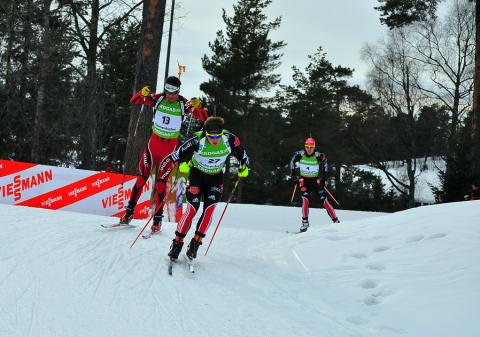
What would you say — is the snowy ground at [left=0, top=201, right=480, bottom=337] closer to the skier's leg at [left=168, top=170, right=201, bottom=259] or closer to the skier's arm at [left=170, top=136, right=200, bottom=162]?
the skier's leg at [left=168, top=170, right=201, bottom=259]

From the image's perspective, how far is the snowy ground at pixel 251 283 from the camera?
3523mm

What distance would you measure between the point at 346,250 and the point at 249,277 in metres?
1.47

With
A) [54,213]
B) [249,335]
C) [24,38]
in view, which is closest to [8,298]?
[249,335]

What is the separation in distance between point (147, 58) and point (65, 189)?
3.68m

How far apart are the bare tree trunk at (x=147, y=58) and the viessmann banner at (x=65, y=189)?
3.10 ft

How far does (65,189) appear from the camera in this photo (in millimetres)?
10414

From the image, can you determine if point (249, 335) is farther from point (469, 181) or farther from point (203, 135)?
point (469, 181)

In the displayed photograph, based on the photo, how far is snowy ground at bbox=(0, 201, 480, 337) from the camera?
3.52m

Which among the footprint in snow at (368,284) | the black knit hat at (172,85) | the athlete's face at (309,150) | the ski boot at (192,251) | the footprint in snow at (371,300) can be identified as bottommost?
the footprint in snow at (371,300)

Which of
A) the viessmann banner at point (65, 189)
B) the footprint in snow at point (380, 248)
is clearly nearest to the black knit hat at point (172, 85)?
the footprint in snow at point (380, 248)

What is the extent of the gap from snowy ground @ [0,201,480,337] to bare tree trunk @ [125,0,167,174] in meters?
2.83

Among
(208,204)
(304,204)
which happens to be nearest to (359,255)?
(208,204)

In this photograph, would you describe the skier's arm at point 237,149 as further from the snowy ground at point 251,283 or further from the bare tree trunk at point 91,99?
the bare tree trunk at point 91,99

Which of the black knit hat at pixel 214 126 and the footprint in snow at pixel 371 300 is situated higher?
the black knit hat at pixel 214 126
